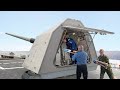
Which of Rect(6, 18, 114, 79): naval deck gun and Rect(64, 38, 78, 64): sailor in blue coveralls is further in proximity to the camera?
Rect(64, 38, 78, 64): sailor in blue coveralls

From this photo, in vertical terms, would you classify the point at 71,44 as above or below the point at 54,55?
above

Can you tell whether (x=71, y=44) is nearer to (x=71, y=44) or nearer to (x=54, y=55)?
(x=71, y=44)

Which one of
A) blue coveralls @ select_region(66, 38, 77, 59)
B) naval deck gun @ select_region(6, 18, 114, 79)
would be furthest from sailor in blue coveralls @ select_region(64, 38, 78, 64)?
naval deck gun @ select_region(6, 18, 114, 79)

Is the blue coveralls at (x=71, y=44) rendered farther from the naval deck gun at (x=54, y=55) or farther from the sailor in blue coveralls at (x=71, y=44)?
the naval deck gun at (x=54, y=55)

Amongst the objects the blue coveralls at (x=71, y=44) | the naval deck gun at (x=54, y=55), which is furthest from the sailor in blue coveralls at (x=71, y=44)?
the naval deck gun at (x=54, y=55)

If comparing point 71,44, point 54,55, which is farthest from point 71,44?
point 54,55

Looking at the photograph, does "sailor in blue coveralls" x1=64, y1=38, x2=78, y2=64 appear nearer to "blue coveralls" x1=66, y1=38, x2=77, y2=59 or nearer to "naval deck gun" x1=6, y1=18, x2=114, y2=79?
"blue coveralls" x1=66, y1=38, x2=77, y2=59

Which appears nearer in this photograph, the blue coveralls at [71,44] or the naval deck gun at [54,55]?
the naval deck gun at [54,55]

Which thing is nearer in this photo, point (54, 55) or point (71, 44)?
point (54, 55)

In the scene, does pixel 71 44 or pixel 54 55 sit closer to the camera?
pixel 54 55

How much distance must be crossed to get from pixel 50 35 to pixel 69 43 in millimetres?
2000

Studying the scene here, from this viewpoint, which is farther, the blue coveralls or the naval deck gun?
the blue coveralls
